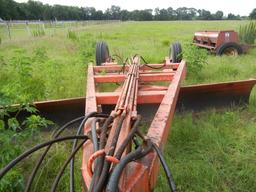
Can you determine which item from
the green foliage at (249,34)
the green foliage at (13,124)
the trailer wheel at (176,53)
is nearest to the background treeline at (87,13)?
the green foliage at (249,34)

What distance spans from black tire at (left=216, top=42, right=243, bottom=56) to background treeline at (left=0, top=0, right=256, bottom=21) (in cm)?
6069

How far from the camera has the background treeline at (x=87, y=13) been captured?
68750mm

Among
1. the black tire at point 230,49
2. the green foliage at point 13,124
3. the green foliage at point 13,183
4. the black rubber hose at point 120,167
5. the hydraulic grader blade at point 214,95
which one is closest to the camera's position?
the black rubber hose at point 120,167

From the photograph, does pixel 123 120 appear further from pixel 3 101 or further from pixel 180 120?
pixel 180 120

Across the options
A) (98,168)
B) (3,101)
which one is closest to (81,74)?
(3,101)

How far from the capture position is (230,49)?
26.9 ft

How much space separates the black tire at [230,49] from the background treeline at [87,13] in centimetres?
6069

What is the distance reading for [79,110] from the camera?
11.0 feet

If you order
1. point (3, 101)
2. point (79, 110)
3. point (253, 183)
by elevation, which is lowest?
point (253, 183)

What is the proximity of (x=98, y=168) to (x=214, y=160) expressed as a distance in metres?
1.81

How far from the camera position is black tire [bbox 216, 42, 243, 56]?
316 inches

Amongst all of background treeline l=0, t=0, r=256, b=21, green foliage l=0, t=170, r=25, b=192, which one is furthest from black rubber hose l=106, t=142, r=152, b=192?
background treeline l=0, t=0, r=256, b=21

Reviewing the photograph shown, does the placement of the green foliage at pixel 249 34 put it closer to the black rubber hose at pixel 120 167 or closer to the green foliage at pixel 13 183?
the green foliage at pixel 13 183

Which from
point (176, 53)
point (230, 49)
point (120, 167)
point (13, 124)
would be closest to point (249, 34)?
point (230, 49)
